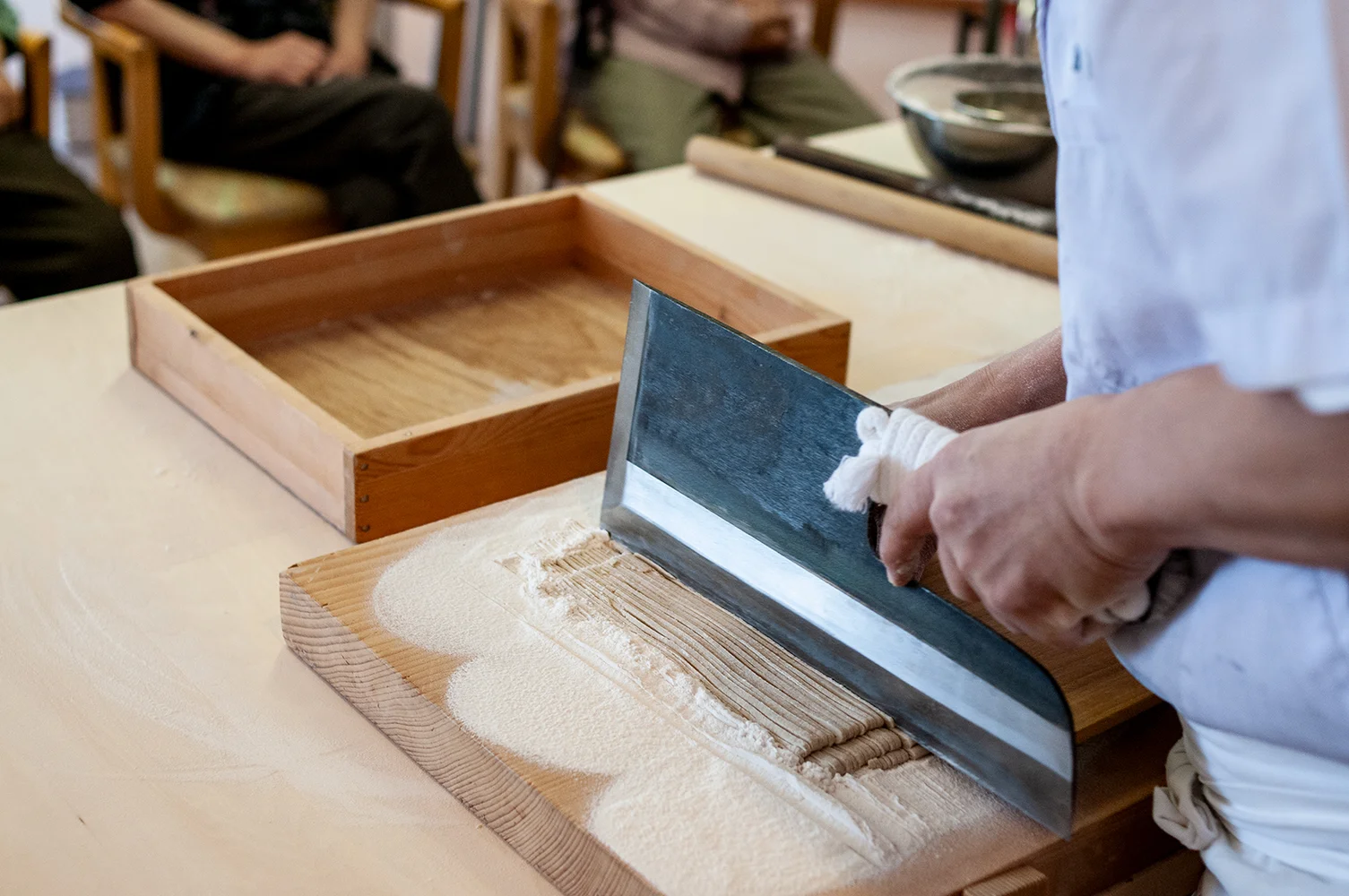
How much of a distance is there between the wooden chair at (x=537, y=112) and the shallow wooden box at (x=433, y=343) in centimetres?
116

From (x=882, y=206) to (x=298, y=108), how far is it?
121cm

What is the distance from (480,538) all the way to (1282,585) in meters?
0.56

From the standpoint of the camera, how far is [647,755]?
0.78 m

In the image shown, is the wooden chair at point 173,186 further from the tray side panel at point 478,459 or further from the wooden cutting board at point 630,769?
the wooden cutting board at point 630,769

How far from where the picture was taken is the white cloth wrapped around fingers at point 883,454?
0.73 meters

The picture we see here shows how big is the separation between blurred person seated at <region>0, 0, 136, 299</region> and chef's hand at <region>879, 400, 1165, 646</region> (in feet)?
5.99

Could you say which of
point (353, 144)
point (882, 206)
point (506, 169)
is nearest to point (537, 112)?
point (506, 169)

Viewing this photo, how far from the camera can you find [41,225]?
2.14m

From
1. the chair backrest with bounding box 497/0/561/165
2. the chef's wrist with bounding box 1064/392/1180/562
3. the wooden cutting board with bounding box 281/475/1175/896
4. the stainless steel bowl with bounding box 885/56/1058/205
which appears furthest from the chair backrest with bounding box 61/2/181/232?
the chef's wrist with bounding box 1064/392/1180/562

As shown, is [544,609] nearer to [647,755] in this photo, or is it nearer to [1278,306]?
[647,755]

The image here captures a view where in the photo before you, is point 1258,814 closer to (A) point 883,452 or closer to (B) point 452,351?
(A) point 883,452

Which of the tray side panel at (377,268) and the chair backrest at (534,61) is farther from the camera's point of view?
the chair backrest at (534,61)

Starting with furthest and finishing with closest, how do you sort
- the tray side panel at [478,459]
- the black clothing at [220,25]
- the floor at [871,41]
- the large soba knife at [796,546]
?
the floor at [871,41], the black clothing at [220,25], the tray side panel at [478,459], the large soba knife at [796,546]

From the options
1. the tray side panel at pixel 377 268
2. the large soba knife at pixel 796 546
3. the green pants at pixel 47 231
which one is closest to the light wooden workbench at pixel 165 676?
the tray side panel at pixel 377 268
